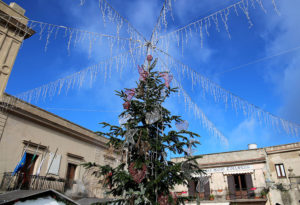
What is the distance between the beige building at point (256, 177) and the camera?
62.2 feet

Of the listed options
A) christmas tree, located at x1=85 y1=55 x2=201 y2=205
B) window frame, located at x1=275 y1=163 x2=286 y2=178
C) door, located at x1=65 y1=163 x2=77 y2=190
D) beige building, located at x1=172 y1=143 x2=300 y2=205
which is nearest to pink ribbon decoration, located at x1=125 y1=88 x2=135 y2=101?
christmas tree, located at x1=85 y1=55 x2=201 y2=205

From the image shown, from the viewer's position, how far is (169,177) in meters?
7.16

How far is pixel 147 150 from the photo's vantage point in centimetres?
716

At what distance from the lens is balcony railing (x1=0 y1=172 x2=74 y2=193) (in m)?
11.5

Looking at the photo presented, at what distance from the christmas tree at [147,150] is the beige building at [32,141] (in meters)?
4.57

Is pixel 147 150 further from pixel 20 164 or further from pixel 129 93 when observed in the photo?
pixel 20 164

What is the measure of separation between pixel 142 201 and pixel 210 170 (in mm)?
18187

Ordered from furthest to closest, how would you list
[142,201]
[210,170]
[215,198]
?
[210,170]
[215,198]
[142,201]

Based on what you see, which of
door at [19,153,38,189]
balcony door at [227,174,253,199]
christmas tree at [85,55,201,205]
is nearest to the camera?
christmas tree at [85,55,201,205]

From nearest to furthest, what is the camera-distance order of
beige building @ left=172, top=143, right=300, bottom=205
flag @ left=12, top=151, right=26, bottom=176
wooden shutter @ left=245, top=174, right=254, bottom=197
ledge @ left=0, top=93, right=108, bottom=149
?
flag @ left=12, top=151, right=26, bottom=176
ledge @ left=0, top=93, right=108, bottom=149
beige building @ left=172, top=143, right=300, bottom=205
wooden shutter @ left=245, top=174, right=254, bottom=197

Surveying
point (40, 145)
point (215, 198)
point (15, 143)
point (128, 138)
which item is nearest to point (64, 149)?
point (40, 145)

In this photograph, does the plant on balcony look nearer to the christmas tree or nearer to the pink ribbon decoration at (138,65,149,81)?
the christmas tree

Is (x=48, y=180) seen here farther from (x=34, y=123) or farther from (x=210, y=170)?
(x=210, y=170)

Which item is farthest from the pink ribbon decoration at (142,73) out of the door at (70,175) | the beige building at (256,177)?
the beige building at (256,177)
